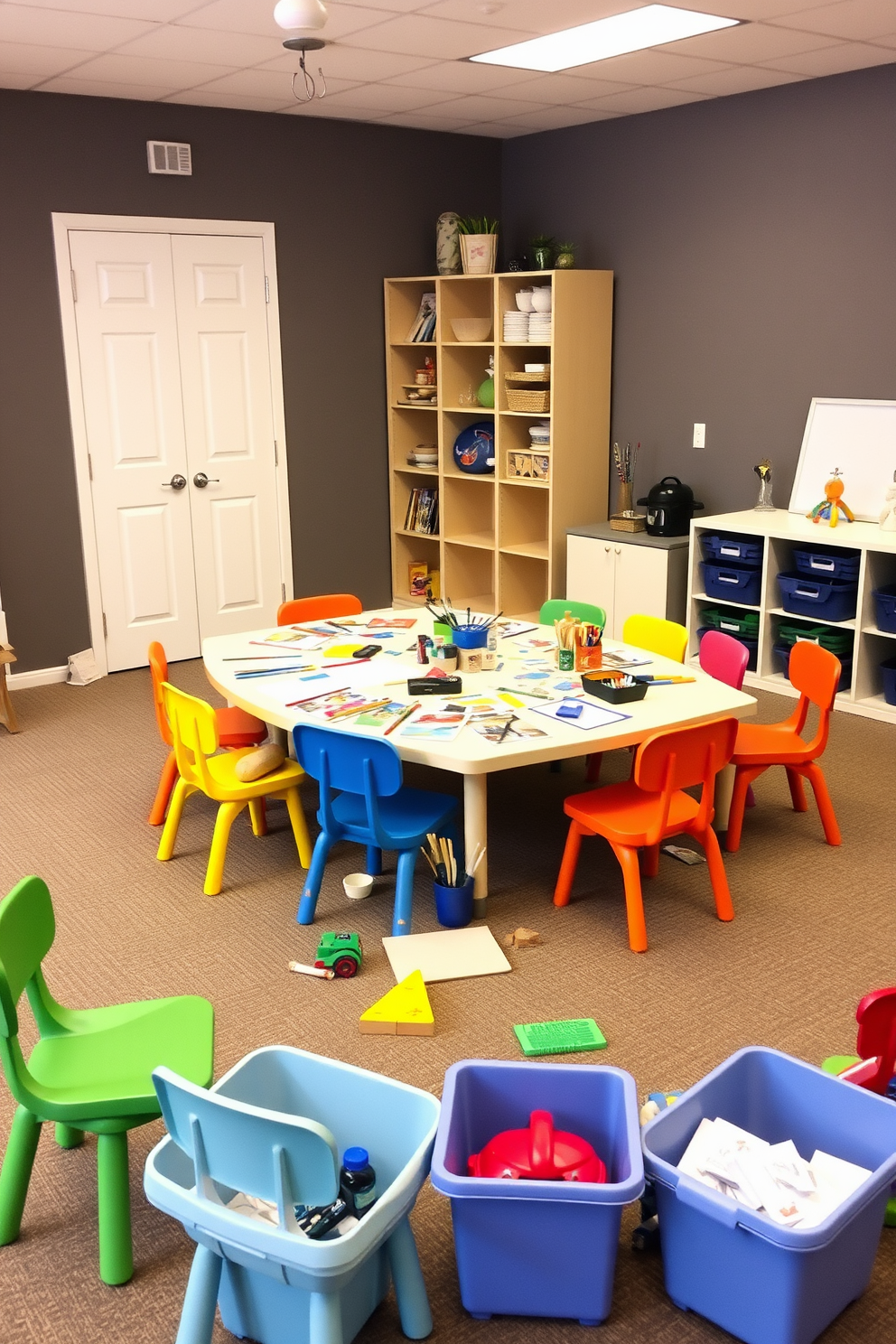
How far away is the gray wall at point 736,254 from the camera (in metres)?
5.29

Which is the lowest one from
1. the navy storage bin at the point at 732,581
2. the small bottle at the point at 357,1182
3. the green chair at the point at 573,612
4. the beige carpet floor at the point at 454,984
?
the beige carpet floor at the point at 454,984

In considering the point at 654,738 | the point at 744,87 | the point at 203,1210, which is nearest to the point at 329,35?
the point at 744,87

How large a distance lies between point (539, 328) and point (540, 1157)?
4886 millimetres

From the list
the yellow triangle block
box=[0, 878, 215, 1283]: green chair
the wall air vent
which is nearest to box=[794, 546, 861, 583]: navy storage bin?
the yellow triangle block

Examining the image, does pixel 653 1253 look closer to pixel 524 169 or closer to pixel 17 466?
pixel 17 466

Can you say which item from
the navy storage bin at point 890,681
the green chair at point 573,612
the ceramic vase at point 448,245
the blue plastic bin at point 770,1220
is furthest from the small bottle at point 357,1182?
the ceramic vase at point 448,245

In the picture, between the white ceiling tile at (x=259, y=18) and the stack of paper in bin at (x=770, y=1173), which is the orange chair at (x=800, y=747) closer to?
the stack of paper in bin at (x=770, y=1173)

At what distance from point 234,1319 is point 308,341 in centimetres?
545

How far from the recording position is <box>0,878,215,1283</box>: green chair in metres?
2.09

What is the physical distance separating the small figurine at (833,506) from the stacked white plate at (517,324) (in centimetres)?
177

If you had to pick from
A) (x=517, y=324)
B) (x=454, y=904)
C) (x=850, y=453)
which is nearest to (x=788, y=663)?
(x=850, y=453)

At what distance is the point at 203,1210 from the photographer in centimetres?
180

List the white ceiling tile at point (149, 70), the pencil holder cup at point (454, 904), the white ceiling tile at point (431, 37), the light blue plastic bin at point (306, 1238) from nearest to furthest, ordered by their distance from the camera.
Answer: the light blue plastic bin at point (306, 1238)
the pencil holder cup at point (454, 904)
the white ceiling tile at point (431, 37)
the white ceiling tile at point (149, 70)

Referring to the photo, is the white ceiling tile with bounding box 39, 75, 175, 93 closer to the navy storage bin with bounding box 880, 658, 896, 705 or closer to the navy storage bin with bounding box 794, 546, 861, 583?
the navy storage bin with bounding box 794, 546, 861, 583
